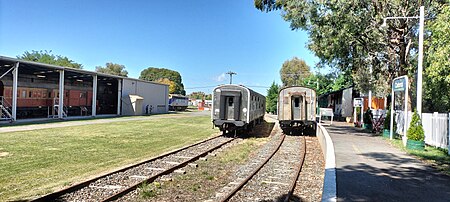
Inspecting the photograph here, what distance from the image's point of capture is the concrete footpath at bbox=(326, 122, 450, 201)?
235 inches

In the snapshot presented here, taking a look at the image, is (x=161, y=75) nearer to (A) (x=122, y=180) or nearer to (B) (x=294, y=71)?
(B) (x=294, y=71)

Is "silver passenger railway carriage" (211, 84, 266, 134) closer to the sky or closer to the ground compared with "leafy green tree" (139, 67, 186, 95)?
closer to the ground

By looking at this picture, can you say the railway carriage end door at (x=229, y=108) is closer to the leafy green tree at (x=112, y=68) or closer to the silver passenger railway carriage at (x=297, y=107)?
the silver passenger railway carriage at (x=297, y=107)

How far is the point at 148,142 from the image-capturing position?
1477 centimetres

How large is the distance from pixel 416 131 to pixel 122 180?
10.4 metres

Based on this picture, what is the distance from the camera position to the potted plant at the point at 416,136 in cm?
1180

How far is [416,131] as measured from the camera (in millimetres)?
11969

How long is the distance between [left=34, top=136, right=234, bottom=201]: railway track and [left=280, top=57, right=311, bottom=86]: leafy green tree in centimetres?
5941

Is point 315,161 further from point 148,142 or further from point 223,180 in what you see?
point 148,142

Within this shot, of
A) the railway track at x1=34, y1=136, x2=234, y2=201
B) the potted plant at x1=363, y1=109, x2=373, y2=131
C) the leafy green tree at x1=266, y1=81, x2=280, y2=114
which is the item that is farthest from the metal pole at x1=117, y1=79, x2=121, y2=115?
the leafy green tree at x1=266, y1=81, x2=280, y2=114

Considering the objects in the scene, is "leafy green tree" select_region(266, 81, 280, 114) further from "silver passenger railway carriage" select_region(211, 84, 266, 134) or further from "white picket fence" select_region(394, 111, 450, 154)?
"white picket fence" select_region(394, 111, 450, 154)

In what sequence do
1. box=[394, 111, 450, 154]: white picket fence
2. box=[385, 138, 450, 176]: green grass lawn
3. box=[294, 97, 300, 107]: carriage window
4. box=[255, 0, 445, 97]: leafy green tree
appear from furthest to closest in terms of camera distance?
box=[294, 97, 300, 107]: carriage window → box=[255, 0, 445, 97]: leafy green tree → box=[394, 111, 450, 154]: white picket fence → box=[385, 138, 450, 176]: green grass lawn

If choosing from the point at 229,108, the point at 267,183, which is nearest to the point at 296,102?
the point at 229,108

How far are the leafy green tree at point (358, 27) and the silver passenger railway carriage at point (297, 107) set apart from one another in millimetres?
2551
